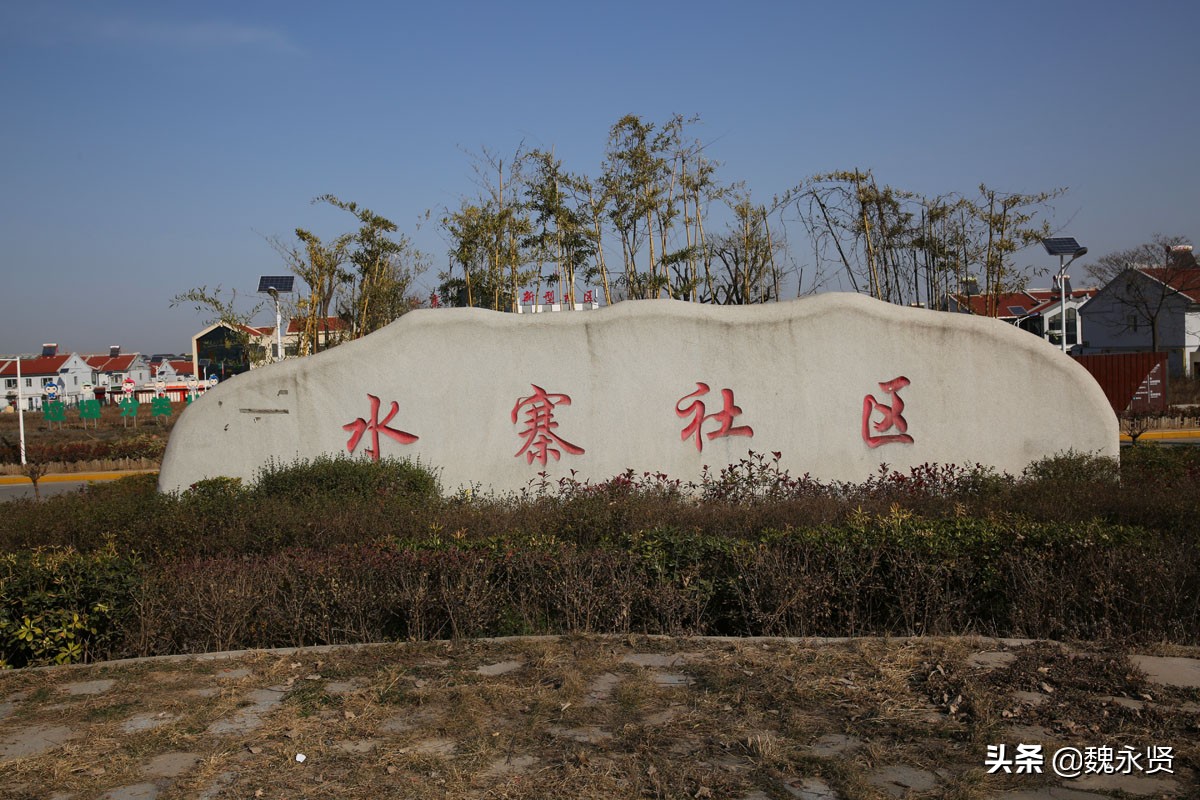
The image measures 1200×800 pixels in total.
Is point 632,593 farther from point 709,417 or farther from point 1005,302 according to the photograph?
point 1005,302

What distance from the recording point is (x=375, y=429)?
9.32 meters

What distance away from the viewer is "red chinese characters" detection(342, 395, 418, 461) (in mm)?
9305

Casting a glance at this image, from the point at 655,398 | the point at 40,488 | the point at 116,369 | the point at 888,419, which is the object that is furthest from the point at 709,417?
the point at 116,369

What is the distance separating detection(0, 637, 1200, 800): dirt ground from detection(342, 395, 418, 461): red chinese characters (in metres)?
5.06

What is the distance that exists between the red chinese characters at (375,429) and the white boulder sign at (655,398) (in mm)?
14

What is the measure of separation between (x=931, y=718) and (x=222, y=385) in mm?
7802

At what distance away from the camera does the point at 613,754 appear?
3229 mm

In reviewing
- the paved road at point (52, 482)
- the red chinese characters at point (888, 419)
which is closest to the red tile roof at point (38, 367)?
the paved road at point (52, 482)

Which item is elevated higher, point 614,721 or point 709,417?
point 709,417

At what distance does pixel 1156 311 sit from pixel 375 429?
32.7 metres

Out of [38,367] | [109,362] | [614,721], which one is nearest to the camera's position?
[614,721]

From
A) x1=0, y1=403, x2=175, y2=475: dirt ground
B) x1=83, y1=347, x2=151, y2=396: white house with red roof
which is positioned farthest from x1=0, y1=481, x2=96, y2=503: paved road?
x1=83, y1=347, x2=151, y2=396: white house with red roof

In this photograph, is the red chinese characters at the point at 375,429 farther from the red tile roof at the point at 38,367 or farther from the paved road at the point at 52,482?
the red tile roof at the point at 38,367

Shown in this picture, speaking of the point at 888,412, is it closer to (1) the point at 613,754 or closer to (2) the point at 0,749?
(1) the point at 613,754
